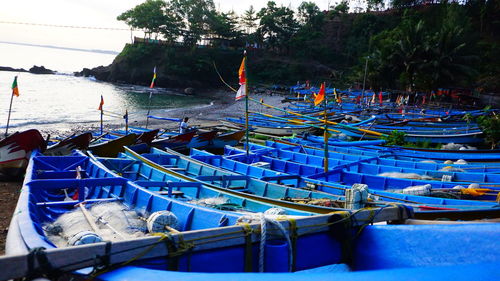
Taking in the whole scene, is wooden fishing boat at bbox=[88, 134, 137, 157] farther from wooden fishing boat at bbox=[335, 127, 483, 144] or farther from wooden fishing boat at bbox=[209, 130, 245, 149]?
wooden fishing boat at bbox=[335, 127, 483, 144]

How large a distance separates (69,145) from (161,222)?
999 cm

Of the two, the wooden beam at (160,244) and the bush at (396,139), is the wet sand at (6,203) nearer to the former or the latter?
the wooden beam at (160,244)

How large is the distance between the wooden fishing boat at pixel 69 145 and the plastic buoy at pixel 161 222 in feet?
31.3

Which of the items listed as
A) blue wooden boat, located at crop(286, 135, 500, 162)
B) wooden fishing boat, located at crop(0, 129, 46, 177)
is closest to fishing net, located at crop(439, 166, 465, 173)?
blue wooden boat, located at crop(286, 135, 500, 162)

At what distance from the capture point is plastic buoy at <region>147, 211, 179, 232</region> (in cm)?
459

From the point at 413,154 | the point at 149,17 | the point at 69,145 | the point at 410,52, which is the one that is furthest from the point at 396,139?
the point at 149,17

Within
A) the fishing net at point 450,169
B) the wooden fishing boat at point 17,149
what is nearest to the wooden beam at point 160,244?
the fishing net at point 450,169

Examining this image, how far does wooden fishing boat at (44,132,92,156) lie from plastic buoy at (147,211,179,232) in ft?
31.3

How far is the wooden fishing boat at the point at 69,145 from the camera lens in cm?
1274

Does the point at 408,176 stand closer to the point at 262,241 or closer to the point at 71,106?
the point at 262,241

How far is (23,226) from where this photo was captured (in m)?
4.15

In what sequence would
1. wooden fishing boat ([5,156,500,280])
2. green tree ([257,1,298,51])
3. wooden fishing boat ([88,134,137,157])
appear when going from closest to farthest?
wooden fishing boat ([5,156,500,280]) < wooden fishing boat ([88,134,137,157]) < green tree ([257,1,298,51])

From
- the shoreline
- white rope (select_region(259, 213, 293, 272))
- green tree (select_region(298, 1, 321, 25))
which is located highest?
green tree (select_region(298, 1, 321, 25))

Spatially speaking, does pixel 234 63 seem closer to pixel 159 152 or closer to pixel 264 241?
pixel 159 152
